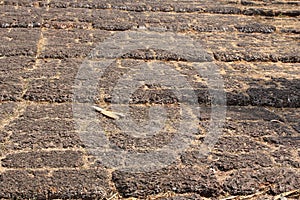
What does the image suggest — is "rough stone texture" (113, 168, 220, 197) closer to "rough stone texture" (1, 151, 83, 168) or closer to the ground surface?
the ground surface

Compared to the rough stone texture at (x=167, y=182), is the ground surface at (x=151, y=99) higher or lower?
higher

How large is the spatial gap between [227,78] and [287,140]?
1.25 metres

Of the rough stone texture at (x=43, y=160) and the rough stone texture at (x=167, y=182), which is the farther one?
the rough stone texture at (x=43, y=160)

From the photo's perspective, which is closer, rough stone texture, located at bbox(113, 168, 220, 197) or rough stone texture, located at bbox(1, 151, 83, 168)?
rough stone texture, located at bbox(113, 168, 220, 197)

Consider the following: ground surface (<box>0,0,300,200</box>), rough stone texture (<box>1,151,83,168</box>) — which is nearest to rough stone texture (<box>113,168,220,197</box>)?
ground surface (<box>0,0,300,200</box>)

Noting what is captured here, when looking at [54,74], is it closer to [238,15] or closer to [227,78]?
[227,78]

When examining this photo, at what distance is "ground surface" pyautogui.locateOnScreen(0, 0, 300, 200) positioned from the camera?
320 centimetres

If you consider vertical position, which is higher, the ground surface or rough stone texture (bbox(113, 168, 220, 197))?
the ground surface

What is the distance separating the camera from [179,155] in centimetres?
355

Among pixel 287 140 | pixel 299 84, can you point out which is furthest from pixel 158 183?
pixel 299 84

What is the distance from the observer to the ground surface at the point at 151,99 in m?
3.20

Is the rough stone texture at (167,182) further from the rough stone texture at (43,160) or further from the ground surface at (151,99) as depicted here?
the rough stone texture at (43,160)

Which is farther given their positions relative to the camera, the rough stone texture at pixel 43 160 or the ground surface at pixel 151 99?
the rough stone texture at pixel 43 160

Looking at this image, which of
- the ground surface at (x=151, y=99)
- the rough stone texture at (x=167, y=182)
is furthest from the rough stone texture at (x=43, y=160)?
the rough stone texture at (x=167, y=182)
